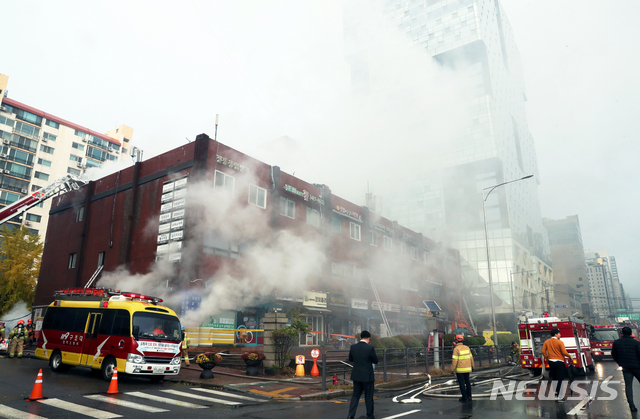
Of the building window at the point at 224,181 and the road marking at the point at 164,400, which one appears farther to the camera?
the building window at the point at 224,181

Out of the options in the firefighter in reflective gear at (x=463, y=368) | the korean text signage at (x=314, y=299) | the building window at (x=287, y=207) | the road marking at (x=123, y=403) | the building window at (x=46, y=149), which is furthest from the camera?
the building window at (x=46, y=149)

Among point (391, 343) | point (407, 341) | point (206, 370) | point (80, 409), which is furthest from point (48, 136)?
point (80, 409)

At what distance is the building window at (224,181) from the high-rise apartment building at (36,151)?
39.8m

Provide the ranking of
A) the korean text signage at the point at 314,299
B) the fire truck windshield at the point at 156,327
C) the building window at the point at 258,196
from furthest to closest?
the korean text signage at the point at 314,299 → the building window at the point at 258,196 → the fire truck windshield at the point at 156,327

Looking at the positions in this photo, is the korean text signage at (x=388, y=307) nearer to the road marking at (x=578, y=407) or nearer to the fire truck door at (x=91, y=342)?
the fire truck door at (x=91, y=342)

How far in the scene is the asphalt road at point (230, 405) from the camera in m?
7.05

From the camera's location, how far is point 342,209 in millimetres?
32250

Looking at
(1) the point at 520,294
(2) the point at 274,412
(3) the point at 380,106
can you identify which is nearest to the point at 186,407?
(2) the point at 274,412

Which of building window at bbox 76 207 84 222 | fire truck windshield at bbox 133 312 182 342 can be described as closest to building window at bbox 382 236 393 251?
building window at bbox 76 207 84 222

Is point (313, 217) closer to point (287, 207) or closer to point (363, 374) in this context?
point (287, 207)

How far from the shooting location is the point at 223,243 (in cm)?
2194

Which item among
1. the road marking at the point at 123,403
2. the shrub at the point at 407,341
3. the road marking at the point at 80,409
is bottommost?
the road marking at the point at 123,403

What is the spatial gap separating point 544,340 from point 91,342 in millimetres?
14995

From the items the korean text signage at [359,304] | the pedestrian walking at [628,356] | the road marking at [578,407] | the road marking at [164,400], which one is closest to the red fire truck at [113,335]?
the road marking at [164,400]
